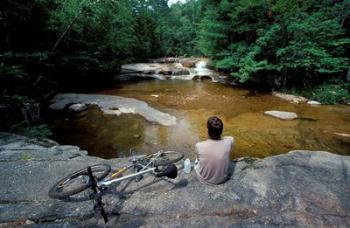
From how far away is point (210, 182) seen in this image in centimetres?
305

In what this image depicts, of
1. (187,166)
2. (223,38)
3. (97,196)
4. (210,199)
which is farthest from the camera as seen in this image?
(223,38)

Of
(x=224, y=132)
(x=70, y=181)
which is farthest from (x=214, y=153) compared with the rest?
(x=224, y=132)

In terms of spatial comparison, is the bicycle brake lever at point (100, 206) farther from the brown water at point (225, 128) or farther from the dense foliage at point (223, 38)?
the dense foliage at point (223, 38)

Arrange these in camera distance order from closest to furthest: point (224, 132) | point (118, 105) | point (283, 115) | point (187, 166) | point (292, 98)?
point (187, 166), point (224, 132), point (283, 115), point (118, 105), point (292, 98)

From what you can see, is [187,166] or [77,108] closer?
[187,166]

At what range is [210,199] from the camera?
2805 mm

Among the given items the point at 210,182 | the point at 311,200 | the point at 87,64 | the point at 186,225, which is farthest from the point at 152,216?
the point at 87,64

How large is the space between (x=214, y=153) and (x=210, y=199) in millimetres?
600

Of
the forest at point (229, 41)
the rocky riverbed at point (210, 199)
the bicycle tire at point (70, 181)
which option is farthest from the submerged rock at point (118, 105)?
the rocky riverbed at point (210, 199)

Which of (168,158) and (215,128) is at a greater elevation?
(215,128)

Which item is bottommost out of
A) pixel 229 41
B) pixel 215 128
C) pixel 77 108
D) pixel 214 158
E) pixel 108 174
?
pixel 77 108

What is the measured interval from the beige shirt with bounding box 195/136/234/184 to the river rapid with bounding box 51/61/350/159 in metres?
2.78

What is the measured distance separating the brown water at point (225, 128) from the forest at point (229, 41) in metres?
2.08

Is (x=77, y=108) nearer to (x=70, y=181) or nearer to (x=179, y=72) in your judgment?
(x=70, y=181)
